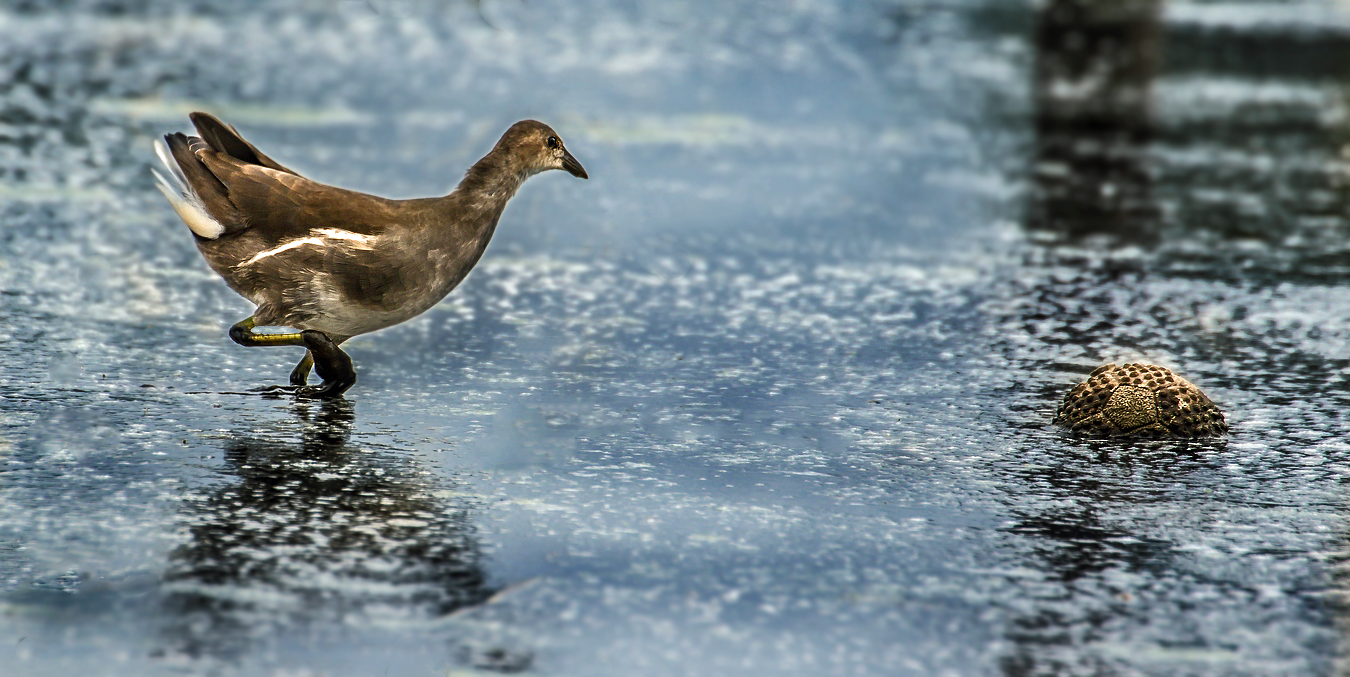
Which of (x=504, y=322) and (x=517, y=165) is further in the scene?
(x=504, y=322)

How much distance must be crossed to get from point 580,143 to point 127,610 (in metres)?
5.86

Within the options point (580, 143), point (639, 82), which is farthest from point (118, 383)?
point (639, 82)

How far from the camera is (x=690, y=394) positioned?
4992mm

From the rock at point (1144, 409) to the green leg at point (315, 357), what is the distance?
2268 mm

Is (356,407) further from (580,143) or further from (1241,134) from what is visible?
(1241,134)

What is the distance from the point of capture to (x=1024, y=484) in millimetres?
4223

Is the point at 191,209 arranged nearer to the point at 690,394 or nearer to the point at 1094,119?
the point at 690,394

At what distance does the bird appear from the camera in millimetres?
4484

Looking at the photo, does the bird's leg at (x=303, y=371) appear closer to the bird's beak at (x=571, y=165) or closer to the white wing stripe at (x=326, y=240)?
the white wing stripe at (x=326, y=240)

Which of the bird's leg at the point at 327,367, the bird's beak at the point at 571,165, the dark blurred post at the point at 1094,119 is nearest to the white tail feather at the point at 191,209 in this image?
the bird's leg at the point at 327,367

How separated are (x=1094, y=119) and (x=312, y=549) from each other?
8029 millimetres

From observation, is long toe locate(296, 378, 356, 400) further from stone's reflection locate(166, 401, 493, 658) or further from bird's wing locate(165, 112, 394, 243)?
bird's wing locate(165, 112, 394, 243)

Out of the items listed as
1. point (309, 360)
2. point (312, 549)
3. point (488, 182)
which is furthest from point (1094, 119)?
point (312, 549)

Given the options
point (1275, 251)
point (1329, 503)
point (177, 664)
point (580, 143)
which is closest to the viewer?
point (177, 664)
